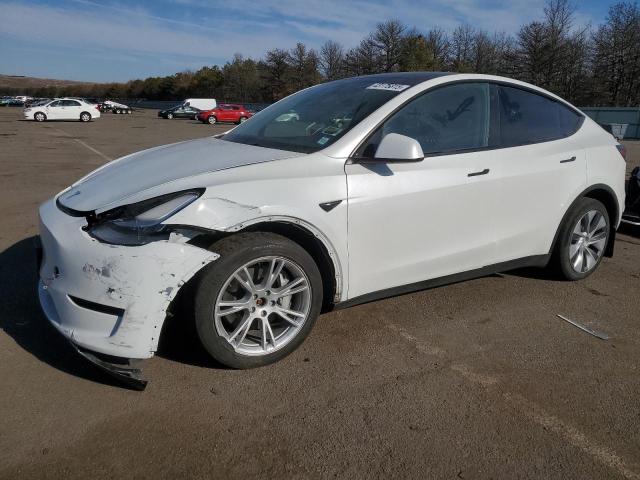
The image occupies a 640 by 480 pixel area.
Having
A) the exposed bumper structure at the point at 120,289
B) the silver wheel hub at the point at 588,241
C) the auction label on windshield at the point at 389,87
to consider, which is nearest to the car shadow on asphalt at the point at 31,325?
the exposed bumper structure at the point at 120,289

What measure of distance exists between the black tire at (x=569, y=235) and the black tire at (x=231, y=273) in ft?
7.34

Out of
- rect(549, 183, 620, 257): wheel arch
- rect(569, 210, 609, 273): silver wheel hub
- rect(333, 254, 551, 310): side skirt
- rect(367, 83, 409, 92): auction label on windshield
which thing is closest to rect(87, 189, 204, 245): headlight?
rect(333, 254, 551, 310): side skirt

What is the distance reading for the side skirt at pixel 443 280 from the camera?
3.13m

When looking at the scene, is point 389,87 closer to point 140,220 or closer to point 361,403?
point 140,220

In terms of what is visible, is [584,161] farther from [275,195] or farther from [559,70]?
[559,70]

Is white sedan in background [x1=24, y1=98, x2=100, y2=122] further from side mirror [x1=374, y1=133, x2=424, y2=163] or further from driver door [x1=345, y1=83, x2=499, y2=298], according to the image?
side mirror [x1=374, y1=133, x2=424, y2=163]

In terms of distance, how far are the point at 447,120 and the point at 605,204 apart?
6.42 ft

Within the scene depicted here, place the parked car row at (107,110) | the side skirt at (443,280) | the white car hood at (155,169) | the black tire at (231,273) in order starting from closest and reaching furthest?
the black tire at (231,273) → the white car hood at (155,169) → the side skirt at (443,280) → the parked car row at (107,110)

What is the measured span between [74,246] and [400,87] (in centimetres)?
217

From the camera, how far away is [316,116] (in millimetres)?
3484

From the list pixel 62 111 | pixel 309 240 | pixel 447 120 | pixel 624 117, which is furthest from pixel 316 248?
pixel 62 111

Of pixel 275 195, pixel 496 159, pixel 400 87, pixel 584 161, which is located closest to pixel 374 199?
pixel 275 195

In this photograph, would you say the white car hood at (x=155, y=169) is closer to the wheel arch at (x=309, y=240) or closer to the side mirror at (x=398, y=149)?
the wheel arch at (x=309, y=240)

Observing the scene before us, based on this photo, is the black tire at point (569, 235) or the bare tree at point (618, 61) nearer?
the black tire at point (569, 235)
